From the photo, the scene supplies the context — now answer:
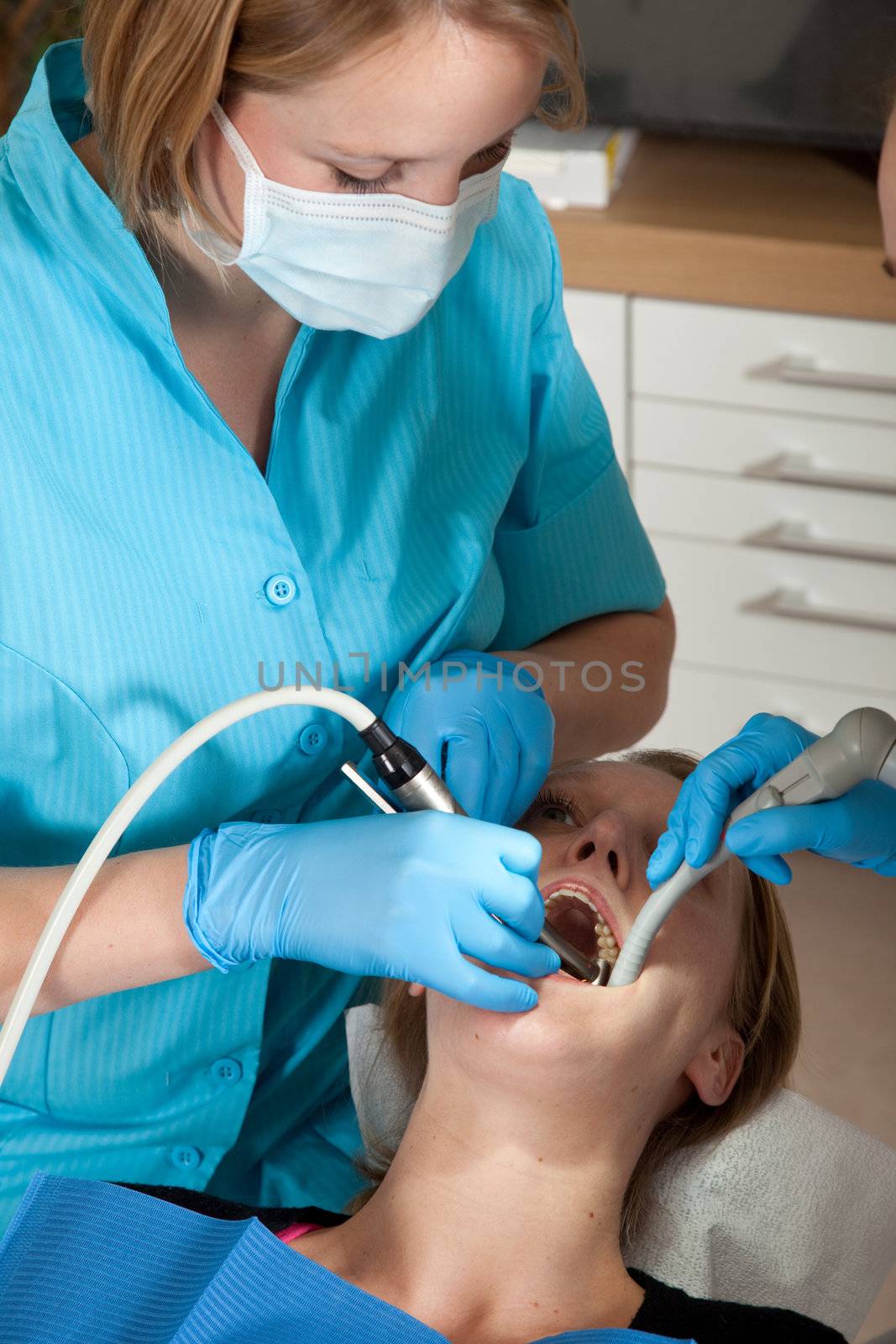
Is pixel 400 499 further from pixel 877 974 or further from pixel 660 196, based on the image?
pixel 877 974

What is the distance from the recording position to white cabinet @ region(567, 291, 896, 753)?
2646mm

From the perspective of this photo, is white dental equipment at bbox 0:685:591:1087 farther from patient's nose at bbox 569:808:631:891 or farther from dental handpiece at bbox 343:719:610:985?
patient's nose at bbox 569:808:631:891

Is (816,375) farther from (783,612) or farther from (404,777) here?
(404,777)

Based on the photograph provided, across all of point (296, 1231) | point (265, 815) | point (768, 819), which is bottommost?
point (296, 1231)

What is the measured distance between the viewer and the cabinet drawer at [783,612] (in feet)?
9.20

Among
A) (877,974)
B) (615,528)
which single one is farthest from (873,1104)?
(615,528)

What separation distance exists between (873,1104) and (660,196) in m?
1.67

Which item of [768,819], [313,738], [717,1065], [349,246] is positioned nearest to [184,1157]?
[313,738]

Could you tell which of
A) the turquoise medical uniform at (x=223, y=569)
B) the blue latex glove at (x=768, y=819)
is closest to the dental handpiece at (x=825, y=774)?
the blue latex glove at (x=768, y=819)

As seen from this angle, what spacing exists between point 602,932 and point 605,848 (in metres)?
0.08

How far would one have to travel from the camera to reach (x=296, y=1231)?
142 centimetres

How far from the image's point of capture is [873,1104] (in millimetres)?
2586

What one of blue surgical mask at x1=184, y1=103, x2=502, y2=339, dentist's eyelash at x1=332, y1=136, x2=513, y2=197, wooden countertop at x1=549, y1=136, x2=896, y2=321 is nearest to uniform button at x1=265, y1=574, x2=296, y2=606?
blue surgical mask at x1=184, y1=103, x2=502, y2=339

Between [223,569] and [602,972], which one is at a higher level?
[223,569]
